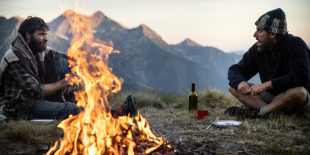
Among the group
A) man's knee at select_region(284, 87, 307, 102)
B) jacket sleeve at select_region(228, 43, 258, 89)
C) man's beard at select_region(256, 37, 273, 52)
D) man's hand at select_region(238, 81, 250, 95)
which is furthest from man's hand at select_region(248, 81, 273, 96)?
man's beard at select_region(256, 37, 273, 52)

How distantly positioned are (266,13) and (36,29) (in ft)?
12.9

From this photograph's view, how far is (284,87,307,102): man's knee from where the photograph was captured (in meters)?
3.50

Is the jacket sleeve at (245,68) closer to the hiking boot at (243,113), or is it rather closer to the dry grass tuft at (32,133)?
the hiking boot at (243,113)

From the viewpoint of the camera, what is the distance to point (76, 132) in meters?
2.37

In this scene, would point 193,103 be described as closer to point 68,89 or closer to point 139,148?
point 68,89

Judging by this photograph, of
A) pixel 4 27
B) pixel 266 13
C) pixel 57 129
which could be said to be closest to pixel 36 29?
pixel 57 129

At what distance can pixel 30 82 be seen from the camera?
3.68m

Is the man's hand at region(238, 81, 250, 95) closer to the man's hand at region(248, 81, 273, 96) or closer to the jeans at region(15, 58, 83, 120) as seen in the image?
the man's hand at region(248, 81, 273, 96)

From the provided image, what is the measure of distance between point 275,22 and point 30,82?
13.3ft

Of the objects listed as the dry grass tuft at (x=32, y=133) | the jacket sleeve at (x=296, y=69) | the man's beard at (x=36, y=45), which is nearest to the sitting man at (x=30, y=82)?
the man's beard at (x=36, y=45)

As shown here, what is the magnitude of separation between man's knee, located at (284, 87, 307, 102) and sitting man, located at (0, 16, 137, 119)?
2421 mm

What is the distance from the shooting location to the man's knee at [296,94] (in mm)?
3500

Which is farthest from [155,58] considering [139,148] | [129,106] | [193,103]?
[139,148]

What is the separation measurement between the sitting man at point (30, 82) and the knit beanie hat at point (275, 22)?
248 centimetres
